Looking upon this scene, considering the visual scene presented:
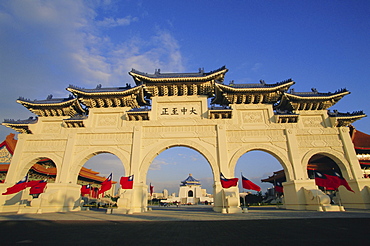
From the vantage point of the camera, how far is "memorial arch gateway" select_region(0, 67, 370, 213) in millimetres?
13234

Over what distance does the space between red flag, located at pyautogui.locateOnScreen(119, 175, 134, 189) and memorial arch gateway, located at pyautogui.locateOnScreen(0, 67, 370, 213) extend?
15.2 inches

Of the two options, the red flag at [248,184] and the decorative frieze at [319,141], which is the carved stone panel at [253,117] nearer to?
the decorative frieze at [319,141]

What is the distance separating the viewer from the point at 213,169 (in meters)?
13.2

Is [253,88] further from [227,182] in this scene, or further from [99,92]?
[99,92]

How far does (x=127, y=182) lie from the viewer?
494 inches

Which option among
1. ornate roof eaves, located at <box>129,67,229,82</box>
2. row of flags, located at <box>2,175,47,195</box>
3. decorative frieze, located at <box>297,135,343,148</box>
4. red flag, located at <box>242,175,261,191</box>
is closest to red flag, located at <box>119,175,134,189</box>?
row of flags, located at <box>2,175,47,195</box>

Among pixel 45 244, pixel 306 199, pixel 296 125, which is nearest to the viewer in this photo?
pixel 45 244

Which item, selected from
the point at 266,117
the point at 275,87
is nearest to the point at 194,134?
the point at 266,117

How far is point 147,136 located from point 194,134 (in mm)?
3266

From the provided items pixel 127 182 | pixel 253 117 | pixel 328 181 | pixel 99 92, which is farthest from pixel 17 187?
pixel 328 181

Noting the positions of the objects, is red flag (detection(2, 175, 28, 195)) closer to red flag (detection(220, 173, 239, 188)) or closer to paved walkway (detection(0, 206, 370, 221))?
paved walkway (detection(0, 206, 370, 221))

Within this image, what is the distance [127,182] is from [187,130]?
16.8 feet

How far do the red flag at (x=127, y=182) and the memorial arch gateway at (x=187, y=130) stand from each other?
39 cm

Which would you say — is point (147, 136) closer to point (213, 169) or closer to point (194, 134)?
point (194, 134)
